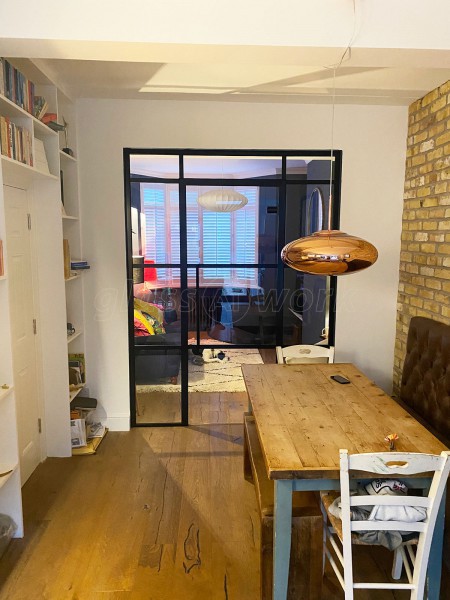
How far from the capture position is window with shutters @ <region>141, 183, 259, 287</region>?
3766 mm

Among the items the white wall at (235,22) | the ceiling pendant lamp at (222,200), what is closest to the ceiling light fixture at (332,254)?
the white wall at (235,22)

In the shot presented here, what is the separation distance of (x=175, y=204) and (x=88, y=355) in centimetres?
147

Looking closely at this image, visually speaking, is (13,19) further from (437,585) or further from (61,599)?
(437,585)

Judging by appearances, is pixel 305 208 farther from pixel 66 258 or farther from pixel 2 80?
Answer: pixel 2 80

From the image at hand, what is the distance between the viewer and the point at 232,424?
4.02 m

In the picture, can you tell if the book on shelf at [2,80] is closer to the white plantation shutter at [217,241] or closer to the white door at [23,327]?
the white door at [23,327]

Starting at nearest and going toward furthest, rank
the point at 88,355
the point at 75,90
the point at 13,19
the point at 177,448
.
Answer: the point at 13,19 < the point at 75,90 < the point at 177,448 < the point at 88,355

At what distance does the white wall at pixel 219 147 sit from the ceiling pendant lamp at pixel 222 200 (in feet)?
1.24

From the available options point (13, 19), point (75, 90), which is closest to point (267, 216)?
point (75, 90)

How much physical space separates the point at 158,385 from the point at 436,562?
2587mm

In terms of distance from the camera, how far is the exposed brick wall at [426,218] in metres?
3.06

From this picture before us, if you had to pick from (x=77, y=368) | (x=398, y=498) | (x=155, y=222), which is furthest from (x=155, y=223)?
(x=398, y=498)

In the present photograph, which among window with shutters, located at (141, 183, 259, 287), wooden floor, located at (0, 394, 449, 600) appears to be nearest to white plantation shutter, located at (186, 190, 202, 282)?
window with shutters, located at (141, 183, 259, 287)

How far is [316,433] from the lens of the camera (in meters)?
2.06
